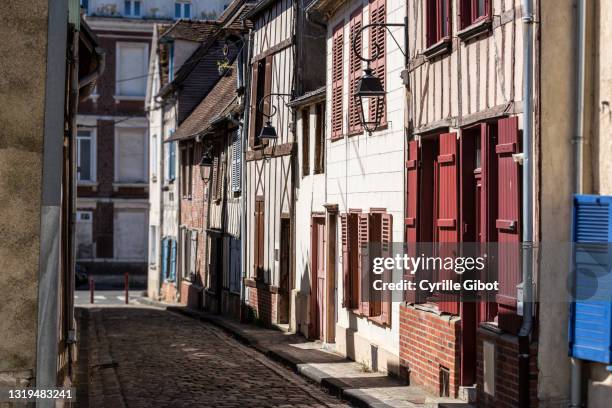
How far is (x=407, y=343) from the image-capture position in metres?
13.4

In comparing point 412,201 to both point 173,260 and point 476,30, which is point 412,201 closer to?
point 476,30

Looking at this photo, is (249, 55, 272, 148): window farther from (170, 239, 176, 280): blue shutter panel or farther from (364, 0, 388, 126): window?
(170, 239, 176, 280): blue shutter panel

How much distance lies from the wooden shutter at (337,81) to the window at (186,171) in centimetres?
1602

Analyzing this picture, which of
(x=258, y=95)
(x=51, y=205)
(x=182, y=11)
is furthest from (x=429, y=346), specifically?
(x=182, y=11)

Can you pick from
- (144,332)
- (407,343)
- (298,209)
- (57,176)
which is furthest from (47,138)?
(144,332)

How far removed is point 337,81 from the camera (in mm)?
17344

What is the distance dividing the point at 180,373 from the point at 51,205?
7203 millimetres

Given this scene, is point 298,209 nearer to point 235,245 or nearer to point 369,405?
point 235,245

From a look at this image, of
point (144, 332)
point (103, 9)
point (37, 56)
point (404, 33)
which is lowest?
point (144, 332)

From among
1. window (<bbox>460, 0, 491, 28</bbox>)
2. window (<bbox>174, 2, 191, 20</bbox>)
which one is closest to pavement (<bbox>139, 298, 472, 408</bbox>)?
window (<bbox>460, 0, 491, 28</bbox>)

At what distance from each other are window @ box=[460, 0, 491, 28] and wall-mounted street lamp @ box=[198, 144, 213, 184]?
17751 mm

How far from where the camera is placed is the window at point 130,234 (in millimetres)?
47750

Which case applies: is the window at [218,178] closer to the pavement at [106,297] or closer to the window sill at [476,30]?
the pavement at [106,297]

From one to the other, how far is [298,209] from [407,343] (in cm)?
734
